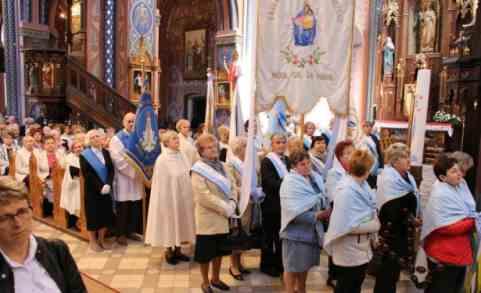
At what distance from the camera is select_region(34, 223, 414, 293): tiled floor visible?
432 cm

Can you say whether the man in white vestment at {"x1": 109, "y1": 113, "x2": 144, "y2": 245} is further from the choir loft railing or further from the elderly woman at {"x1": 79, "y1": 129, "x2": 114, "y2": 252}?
the choir loft railing

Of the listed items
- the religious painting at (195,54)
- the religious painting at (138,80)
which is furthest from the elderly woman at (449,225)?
the religious painting at (195,54)

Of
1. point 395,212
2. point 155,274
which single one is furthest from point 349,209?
point 155,274

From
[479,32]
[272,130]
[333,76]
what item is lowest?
[272,130]

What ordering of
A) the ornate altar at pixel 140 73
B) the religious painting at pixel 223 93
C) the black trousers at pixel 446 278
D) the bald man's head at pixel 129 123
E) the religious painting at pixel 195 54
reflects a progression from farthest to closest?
the religious painting at pixel 195 54 < the religious painting at pixel 223 93 < the ornate altar at pixel 140 73 < the bald man's head at pixel 129 123 < the black trousers at pixel 446 278

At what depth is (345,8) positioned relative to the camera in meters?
4.03

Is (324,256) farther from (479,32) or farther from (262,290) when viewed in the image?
(479,32)

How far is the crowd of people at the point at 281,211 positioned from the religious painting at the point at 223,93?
9.96 m

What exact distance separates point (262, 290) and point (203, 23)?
56.2ft

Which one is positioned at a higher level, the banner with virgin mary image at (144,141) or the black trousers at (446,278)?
the banner with virgin mary image at (144,141)

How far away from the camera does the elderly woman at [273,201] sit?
168 inches

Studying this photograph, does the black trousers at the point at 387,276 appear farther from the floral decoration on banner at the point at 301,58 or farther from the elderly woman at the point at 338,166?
the floral decoration on banner at the point at 301,58

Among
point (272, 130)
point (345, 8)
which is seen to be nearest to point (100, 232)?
point (272, 130)

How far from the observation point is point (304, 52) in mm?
3998
